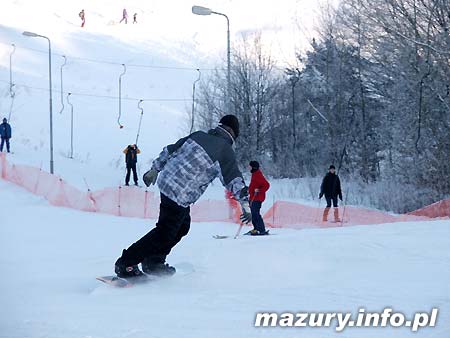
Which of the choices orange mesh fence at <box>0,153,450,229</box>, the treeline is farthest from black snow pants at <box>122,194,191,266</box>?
the treeline

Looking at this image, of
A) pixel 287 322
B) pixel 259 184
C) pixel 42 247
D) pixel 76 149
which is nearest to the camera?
pixel 287 322

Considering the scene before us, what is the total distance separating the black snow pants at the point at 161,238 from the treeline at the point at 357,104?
54.8ft

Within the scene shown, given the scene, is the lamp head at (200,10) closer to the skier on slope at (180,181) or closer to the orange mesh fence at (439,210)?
the orange mesh fence at (439,210)

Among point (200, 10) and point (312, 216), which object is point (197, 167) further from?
point (200, 10)

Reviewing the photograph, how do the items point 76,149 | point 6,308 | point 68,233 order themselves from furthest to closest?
point 76,149
point 68,233
point 6,308

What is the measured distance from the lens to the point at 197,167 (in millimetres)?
6176

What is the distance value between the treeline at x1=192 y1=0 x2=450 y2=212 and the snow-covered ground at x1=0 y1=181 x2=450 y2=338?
14.6 metres

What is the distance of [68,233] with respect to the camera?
1293 cm

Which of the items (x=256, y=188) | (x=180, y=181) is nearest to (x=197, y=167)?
(x=180, y=181)

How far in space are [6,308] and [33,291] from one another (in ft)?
2.36

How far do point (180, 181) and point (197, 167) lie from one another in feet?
0.69

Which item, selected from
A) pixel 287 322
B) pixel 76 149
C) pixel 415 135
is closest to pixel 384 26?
pixel 415 135

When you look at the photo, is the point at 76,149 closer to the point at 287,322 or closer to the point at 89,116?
the point at 89,116

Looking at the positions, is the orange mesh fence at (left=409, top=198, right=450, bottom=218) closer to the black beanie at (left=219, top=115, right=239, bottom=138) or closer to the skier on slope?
the black beanie at (left=219, top=115, right=239, bottom=138)
